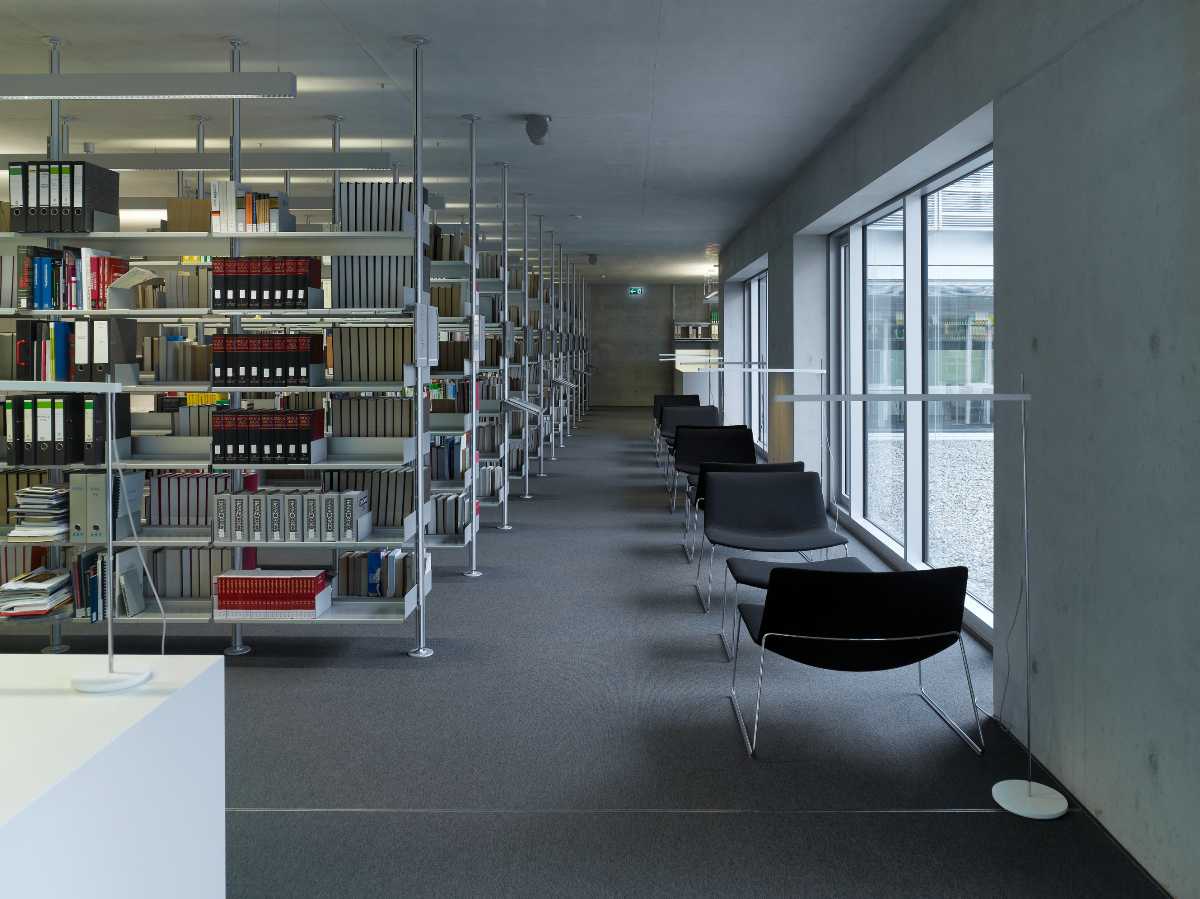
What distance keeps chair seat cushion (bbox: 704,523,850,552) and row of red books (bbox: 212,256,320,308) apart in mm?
2452

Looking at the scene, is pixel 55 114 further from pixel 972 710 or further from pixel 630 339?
pixel 630 339

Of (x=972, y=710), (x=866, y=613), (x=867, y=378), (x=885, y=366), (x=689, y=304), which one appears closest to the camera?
(x=866, y=613)

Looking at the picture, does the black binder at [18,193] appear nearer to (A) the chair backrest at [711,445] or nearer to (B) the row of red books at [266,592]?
(B) the row of red books at [266,592]

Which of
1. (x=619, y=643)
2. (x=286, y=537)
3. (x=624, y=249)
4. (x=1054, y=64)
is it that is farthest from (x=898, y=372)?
(x=624, y=249)

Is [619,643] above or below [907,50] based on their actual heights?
below

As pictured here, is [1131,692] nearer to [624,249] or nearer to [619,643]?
[619,643]

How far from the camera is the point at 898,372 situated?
7.37m

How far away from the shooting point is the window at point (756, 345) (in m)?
14.6

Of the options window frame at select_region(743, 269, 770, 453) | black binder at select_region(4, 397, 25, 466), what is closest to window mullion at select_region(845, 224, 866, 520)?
window frame at select_region(743, 269, 770, 453)

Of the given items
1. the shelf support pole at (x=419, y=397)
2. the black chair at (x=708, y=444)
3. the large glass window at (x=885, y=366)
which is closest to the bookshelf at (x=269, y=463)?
the shelf support pole at (x=419, y=397)

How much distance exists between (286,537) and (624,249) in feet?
39.8

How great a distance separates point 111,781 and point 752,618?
259 cm

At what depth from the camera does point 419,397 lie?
5.12 m

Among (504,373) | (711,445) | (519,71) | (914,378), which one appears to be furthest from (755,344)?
(519,71)
